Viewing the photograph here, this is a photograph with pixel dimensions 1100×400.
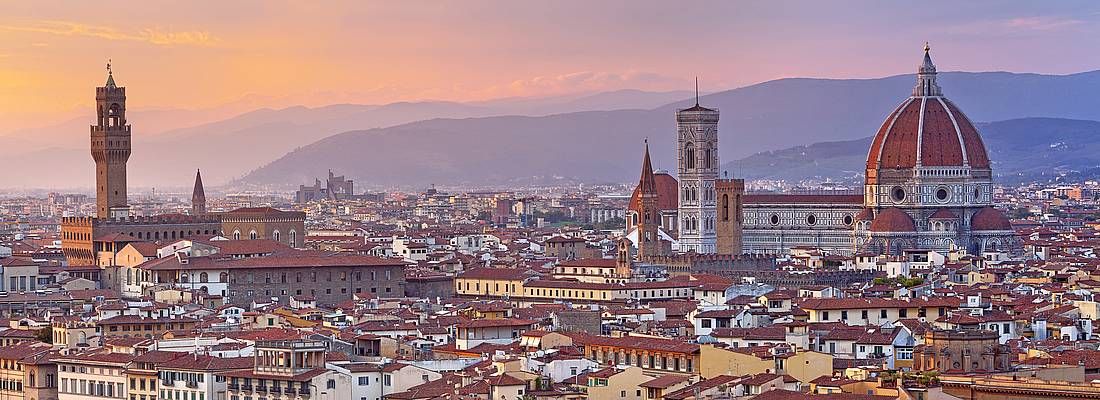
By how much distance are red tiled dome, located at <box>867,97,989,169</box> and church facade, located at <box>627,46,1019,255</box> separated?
0.05 meters

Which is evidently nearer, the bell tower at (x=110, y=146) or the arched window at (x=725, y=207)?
the bell tower at (x=110, y=146)

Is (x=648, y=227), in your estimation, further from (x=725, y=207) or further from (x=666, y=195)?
(x=666, y=195)

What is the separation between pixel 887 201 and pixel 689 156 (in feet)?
37.9

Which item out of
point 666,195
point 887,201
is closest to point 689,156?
point 666,195

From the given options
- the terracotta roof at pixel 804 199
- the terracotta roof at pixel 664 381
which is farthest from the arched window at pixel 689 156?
the terracotta roof at pixel 664 381

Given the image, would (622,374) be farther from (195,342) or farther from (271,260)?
(271,260)

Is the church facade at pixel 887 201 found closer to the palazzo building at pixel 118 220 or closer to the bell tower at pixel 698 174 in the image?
the bell tower at pixel 698 174

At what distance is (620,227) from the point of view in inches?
7800

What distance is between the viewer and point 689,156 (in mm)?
141625

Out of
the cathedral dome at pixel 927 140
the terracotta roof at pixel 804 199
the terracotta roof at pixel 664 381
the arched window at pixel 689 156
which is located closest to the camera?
the terracotta roof at pixel 664 381

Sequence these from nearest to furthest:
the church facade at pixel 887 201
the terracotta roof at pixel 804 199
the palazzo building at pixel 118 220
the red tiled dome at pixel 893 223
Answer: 1. the palazzo building at pixel 118 220
2. the red tiled dome at pixel 893 223
3. the church facade at pixel 887 201
4. the terracotta roof at pixel 804 199

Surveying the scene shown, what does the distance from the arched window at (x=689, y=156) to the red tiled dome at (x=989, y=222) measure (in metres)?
16.1

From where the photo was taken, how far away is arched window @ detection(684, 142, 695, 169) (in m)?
141

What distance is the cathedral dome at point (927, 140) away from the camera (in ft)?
443
